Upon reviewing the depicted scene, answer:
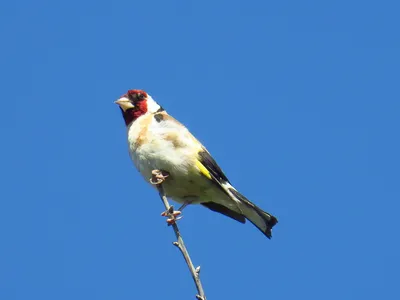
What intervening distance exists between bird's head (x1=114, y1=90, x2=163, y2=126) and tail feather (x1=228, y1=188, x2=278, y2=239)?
1.36m

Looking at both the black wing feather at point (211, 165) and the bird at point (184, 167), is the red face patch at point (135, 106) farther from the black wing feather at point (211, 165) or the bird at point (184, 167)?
the black wing feather at point (211, 165)

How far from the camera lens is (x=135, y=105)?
8.12m

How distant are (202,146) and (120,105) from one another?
120cm

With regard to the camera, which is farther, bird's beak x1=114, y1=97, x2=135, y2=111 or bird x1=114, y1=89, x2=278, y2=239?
bird's beak x1=114, y1=97, x2=135, y2=111

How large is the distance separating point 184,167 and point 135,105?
1302 mm

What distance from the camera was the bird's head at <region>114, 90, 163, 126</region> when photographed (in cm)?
802

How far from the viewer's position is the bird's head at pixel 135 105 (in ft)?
26.3

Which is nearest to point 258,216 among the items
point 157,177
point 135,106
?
point 157,177

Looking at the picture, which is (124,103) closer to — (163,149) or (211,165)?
(163,149)

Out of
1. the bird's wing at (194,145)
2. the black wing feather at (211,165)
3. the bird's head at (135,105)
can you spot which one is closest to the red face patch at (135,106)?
the bird's head at (135,105)

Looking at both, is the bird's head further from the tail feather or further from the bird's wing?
the tail feather

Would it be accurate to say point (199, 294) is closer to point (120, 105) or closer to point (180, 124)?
point (180, 124)

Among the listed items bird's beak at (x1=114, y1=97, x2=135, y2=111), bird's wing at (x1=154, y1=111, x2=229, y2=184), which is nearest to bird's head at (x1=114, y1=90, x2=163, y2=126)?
bird's beak at (x1=114, y1=97, x2=135, y2=111)

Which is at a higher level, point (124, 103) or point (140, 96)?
point (140, 96)
